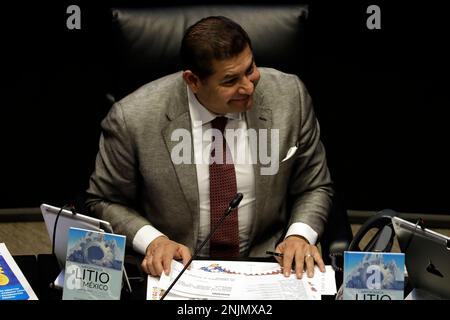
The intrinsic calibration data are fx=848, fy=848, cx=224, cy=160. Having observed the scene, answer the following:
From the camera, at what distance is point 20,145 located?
3943mm

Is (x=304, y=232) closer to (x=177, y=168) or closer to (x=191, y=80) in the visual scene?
(x=177, y=168)

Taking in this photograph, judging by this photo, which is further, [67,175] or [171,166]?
[67,175]

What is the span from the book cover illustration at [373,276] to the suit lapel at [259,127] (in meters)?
0.67

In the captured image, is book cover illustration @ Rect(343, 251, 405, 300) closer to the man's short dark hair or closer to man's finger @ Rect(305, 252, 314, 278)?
man's finger @ Rect(305, 252, 314, 278)

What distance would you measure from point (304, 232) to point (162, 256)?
0.48m

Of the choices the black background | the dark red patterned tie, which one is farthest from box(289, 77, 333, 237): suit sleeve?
the black background

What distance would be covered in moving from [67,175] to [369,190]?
1.43 meters

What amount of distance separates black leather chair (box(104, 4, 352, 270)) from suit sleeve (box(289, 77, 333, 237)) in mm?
72

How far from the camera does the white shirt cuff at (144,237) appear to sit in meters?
2.58

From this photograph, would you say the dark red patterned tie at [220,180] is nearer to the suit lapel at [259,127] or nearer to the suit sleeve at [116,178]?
the suit lapel at [259,127]

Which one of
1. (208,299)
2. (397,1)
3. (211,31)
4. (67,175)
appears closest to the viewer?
(208,299)

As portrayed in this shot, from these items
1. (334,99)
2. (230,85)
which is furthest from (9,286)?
(334,99)
